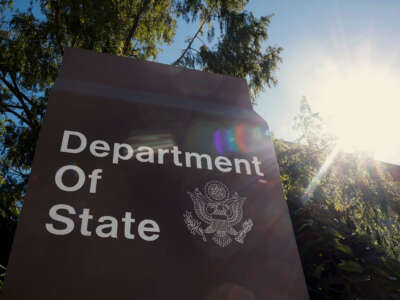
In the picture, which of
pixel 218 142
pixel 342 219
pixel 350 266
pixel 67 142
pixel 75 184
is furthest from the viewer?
pixel 342 219

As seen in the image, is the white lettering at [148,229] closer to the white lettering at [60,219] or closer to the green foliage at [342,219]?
the white lettering at [60,219]

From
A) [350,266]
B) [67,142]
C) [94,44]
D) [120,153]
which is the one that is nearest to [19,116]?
[94,44]

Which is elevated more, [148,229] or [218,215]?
[218,215]

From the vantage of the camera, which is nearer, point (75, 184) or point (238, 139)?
point (75, 184)

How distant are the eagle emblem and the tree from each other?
3.42 metres

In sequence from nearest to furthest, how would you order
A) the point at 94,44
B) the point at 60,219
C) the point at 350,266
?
1. the point at 60,219
2. the point at 350,266
3. the point at 94,44

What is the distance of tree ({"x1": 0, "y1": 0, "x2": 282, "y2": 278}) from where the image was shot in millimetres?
4918

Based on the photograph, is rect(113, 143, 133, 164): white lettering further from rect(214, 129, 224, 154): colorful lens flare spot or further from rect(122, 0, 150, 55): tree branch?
rect(122, 0, 150, 55): tree branch

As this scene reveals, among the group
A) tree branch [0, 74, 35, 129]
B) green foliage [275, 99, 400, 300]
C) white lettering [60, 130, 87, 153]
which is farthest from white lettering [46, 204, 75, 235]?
tree branch [0, 74, 35, 129]

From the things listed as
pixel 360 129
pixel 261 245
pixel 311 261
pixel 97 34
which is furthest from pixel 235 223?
pixel 97 34

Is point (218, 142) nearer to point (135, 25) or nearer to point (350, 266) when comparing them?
point (350, 266)

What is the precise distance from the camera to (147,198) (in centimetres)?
170

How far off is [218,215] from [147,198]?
0.41 metres

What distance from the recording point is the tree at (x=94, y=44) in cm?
492
